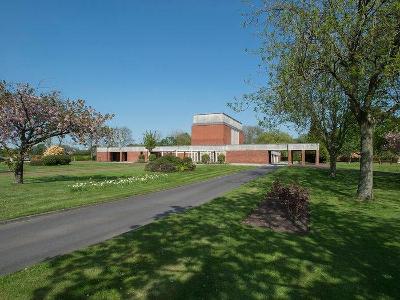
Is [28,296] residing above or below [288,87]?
below

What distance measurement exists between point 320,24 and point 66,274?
46.2ft

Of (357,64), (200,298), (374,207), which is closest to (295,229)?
(200,298)

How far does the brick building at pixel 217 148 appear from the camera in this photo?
65.5 meters

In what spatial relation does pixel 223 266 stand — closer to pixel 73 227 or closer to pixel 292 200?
pixel 292 200

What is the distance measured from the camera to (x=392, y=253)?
8250 mm

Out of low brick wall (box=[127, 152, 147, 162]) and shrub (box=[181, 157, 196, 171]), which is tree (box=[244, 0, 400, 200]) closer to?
shrub (box=[181, 157, 196, 171])

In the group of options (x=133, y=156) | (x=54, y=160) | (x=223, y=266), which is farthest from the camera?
(x=133, y=156)

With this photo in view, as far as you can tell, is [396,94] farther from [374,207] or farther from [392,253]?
[392,253]

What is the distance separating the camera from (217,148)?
70000 mm

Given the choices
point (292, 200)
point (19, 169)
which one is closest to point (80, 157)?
point (19, 169)

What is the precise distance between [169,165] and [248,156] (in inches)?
1269

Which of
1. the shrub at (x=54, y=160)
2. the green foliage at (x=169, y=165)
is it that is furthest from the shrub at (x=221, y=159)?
the shrub at (x=54, y=160)

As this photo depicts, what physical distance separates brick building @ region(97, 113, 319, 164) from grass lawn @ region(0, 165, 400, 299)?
54012 mm

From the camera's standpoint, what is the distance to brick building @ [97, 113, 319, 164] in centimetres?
6547
